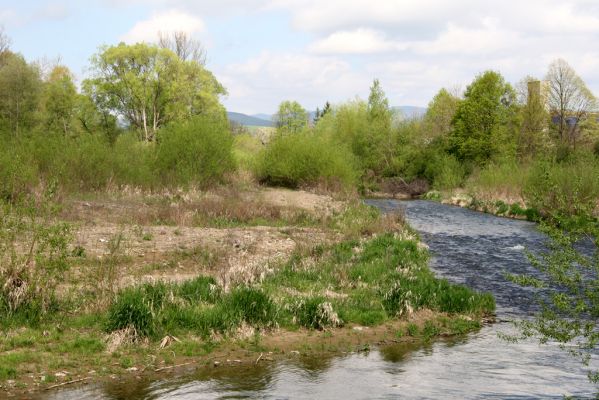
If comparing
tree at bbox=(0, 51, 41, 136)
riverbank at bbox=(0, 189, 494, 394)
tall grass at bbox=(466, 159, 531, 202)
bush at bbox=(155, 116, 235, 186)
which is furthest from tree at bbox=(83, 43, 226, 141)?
riverbank at bbox=(0, 189, 494, 394)

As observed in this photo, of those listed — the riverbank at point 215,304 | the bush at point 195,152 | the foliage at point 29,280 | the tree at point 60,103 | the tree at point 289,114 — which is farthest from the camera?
the tree at point 289,114

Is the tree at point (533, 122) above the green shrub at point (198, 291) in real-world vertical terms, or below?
above

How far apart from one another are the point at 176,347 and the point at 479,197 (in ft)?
116

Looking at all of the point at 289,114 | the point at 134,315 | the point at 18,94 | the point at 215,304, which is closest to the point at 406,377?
the point at 215,304

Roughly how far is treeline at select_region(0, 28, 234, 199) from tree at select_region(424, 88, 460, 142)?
2347cm

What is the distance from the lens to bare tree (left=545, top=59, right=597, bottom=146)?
61031mm

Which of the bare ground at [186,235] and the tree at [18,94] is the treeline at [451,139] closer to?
the bare ground at [186,235]

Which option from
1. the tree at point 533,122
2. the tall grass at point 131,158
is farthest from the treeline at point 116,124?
the tree at point 533,122

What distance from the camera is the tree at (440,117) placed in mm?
70000

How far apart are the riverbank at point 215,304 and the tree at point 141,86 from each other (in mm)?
43959

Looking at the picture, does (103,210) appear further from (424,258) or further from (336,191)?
(336,191)

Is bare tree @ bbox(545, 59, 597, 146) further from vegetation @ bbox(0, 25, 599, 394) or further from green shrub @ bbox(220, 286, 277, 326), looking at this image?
green shrub @ bbox(220, 286, 277, 326)

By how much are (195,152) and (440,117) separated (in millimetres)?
40745

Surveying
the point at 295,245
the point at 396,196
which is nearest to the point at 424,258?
the point at 295,245
